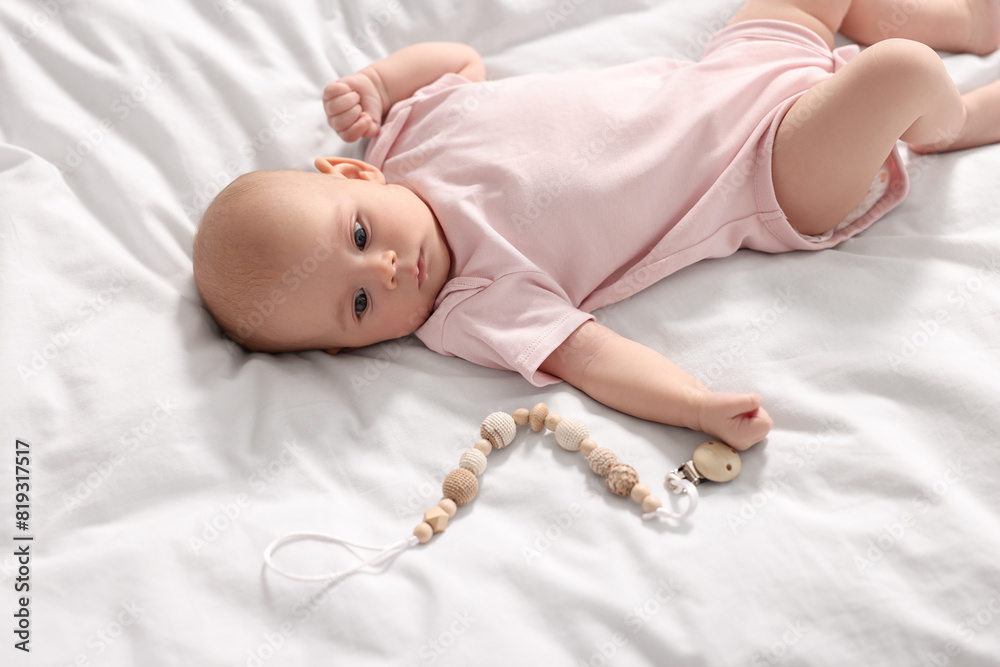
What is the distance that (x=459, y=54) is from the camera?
1707mm

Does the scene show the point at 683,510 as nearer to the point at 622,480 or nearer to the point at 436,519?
the point at 622,480

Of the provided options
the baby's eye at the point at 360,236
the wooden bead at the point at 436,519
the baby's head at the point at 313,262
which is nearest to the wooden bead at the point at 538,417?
the wooden bead at the point at 436,519

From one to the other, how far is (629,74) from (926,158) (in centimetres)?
66

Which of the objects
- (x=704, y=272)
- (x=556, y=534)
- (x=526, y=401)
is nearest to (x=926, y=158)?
(x=704, y=272)

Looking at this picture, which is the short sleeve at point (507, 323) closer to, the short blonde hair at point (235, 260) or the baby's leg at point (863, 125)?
the short blonde hair at point (235, 260)

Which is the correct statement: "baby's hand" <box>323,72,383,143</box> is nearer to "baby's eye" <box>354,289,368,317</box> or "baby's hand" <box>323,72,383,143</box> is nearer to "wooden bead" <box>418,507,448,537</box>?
"baby's eye" <box>354,289,368,317</box>

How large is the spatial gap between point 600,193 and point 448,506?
2.28 feet

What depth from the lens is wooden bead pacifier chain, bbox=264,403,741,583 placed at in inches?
41.1

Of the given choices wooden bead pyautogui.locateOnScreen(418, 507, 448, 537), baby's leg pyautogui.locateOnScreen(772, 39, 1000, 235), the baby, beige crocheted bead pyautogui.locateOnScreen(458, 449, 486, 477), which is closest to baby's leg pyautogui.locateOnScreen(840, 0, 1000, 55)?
the baby

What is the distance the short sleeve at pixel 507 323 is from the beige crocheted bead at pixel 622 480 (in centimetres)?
24

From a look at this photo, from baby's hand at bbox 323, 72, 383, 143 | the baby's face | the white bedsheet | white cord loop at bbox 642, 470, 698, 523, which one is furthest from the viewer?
baby's hand at bbox 323, 72, 383, 143

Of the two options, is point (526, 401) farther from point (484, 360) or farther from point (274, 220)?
point (274, 220)

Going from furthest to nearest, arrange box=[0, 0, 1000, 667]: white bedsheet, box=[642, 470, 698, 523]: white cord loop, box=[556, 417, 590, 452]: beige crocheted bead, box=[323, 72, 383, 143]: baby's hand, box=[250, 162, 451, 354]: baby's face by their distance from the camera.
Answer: box=[323, 72, 383, 143]: baby's hand → box=[250, 162, 451, 354]: baby's face → box=[556, 417, 590, 452]: beige crocheted bead → box=[642, 470, 698, 523]: white cord loop → box=[0, 0, 1000, 667]: white bedsheet

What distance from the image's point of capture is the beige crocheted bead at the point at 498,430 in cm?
118
